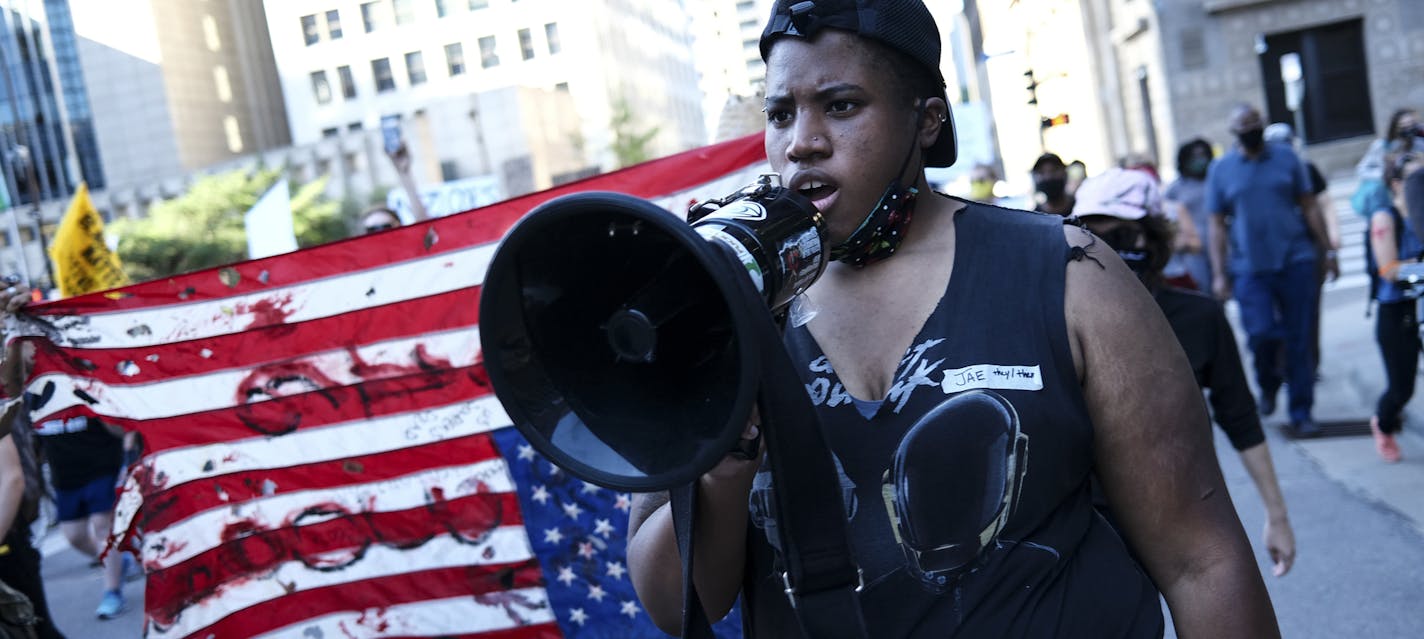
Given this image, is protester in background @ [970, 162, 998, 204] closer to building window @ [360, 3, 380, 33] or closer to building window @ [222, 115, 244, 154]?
building window @ [360, 3, 380, 33]

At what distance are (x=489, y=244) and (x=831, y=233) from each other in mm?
2621

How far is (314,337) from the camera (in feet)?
13.9

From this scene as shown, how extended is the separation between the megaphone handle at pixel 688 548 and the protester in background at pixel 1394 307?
6.01 metres

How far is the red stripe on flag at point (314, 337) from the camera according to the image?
423cm

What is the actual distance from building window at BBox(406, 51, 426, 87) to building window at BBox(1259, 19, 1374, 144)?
59529mm

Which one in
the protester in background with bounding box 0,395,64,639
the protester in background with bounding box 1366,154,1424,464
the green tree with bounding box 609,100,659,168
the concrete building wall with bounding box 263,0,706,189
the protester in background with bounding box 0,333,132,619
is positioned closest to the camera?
the protester in background with bounding box 0,395,64,639

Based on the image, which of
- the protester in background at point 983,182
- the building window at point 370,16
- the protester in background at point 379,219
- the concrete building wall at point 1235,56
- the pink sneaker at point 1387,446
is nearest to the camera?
the pink sneaker at point 1387,446

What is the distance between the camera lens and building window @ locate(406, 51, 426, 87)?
7675 centimetres

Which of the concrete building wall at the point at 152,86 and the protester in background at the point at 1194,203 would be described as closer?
the protester in background at the point at 1194,203

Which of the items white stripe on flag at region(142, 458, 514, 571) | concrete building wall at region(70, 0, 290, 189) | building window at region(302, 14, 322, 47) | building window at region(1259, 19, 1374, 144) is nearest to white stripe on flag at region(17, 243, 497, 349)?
white stripe on flag at region(142, 458, 514, 571)

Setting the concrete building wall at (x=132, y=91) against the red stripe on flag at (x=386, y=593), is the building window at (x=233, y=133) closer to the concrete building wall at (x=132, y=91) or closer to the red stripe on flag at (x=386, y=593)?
the concrete building wall at (x=132, y=91)

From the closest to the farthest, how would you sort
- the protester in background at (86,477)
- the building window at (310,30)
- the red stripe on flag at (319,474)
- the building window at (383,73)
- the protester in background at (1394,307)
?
1. the red stripe on flag at (319,474)
2. the protester in background at (1394,307)
3. the protester in background at (86,477)
4. the building window at (383,73)
5. the building window at (310,30)

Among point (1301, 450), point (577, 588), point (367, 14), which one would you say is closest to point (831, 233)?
point (577, 588)

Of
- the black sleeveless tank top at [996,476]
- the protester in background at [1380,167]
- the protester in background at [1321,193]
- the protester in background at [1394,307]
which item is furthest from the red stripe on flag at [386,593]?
the protester in background at [1321,193]
